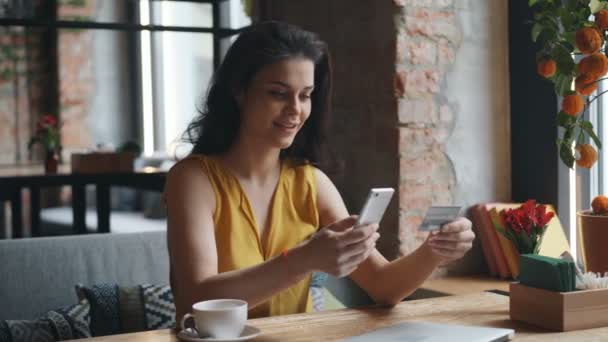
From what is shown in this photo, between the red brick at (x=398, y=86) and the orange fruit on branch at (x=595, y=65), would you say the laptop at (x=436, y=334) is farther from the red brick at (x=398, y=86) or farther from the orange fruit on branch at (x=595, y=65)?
the red brick at (x=398, y=86)

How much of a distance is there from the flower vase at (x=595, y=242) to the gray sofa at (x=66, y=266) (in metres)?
1.19

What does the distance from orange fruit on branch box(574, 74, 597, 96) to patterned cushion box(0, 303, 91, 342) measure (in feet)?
4.24

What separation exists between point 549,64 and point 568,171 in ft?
2.93

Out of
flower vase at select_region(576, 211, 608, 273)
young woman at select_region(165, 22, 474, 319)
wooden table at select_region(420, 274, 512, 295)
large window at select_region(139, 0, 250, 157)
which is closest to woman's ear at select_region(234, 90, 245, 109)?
young woman at select_region(165, 22, 474, 319)

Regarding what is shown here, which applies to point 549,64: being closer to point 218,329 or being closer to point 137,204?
point 218,329

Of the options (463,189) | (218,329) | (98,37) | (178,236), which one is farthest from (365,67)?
(98,37)

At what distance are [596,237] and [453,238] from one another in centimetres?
32

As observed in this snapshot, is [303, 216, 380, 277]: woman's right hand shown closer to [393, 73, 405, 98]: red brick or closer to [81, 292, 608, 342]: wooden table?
[81, 292, 608, 342]: wooden table

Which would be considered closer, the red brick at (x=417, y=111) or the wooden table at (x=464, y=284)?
the wooden table at (x=464, y=284)

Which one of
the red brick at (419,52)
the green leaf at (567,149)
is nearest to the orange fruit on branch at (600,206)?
the green leaf at (567,149)

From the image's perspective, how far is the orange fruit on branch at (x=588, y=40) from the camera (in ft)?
5.49

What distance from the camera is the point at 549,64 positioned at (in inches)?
69.4

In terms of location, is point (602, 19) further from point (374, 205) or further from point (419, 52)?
point (419, 52)

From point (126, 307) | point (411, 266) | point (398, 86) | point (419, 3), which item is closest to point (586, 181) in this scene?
point (398, 86)
